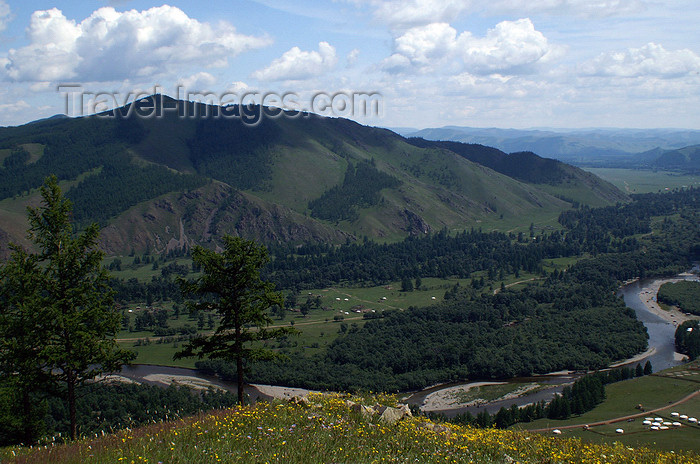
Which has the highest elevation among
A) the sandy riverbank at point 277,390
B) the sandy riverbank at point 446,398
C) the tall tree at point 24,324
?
the tall tree at point 24,324

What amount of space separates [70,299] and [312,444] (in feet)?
49.8

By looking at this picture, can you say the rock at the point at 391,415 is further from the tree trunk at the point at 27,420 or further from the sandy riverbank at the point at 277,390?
the sandy riverbank at the point at 277,390

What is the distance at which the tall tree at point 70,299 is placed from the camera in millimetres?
23938

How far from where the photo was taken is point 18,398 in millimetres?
30891

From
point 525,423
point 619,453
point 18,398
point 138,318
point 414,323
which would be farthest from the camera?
point 138,318

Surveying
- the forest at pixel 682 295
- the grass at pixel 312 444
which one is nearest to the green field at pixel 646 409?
the grass at pixel 312 444

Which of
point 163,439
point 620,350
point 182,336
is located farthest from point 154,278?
point 163,439

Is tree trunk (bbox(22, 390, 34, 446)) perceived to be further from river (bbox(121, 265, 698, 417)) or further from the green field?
river (bbox(121, 265, 698, 417))

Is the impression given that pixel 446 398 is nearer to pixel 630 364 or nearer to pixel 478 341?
pixel 478 341

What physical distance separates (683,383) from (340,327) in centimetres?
6546

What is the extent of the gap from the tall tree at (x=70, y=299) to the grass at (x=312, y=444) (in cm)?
740

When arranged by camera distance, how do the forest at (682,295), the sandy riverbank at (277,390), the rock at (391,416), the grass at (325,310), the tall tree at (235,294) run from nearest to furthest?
the rock at (391,416) → the tall tree at (235,294) → the sandy riverbank at (277,390) → the grass at (325,310) → the forest at (682,295)

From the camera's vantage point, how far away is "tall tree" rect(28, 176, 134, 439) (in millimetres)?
23938

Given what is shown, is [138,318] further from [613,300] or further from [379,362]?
[613,300]
